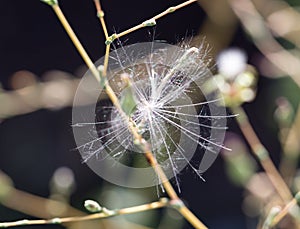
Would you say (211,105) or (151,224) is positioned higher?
(211,105)

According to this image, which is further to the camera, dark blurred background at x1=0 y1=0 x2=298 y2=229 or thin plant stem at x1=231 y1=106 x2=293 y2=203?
dark blurred background at x1=0 y1=0 x2=298 y2=229

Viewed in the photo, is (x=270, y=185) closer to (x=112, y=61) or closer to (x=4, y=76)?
(x=112, y=61)

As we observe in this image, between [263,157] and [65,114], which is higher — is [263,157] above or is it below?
below

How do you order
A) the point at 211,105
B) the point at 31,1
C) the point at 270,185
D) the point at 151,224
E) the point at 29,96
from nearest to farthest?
the point at 211,105, the point at 270,185, the point at 29,96, the point at 151,224, the point at 31,1

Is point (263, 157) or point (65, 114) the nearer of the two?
point (263, 157)

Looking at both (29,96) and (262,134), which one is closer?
(29,96)

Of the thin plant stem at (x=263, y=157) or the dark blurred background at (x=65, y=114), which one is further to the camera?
the dark blurred background at (x=65, y=114)

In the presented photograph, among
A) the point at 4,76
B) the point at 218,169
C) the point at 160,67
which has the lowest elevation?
the point at 218,169

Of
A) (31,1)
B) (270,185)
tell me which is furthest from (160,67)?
(31,1)
